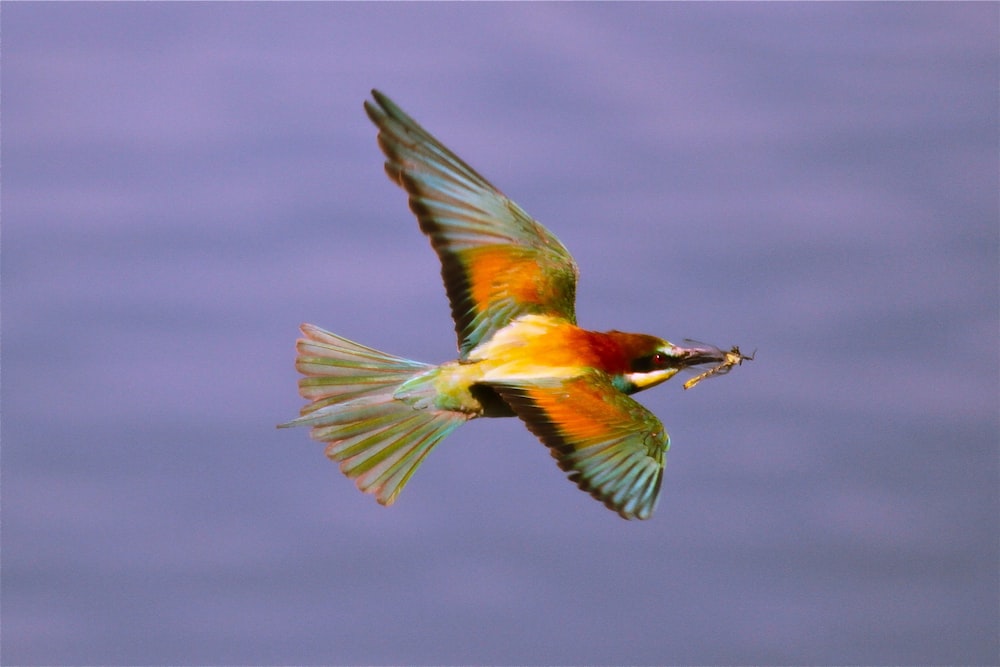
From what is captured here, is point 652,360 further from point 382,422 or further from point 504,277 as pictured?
point 382,422

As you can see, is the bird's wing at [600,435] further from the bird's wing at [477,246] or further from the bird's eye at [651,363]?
the bird's wing at [477,246]

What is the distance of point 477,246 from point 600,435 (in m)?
0.41

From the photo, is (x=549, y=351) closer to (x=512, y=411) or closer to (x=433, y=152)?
(x=512, y=411)

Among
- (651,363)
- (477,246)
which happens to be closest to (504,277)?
(477,246)

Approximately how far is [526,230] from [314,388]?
0.42 m

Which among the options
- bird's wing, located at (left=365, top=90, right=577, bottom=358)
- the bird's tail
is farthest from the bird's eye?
the bird's tail

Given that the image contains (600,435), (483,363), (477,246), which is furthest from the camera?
(477,246)

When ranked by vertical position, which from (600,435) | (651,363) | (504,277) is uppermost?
(504,277)

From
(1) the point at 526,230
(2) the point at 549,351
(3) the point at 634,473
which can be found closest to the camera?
(3) the point at 634,473

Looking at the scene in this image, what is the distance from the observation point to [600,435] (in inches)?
91.0

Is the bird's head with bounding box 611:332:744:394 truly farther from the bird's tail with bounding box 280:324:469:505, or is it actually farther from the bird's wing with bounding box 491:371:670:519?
the bird's tail with bounding box 280:324:469:505

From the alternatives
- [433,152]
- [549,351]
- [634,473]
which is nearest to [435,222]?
[433,152]

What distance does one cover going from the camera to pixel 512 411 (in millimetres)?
2453

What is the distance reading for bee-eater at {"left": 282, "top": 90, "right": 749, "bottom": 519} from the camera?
2346 mm
